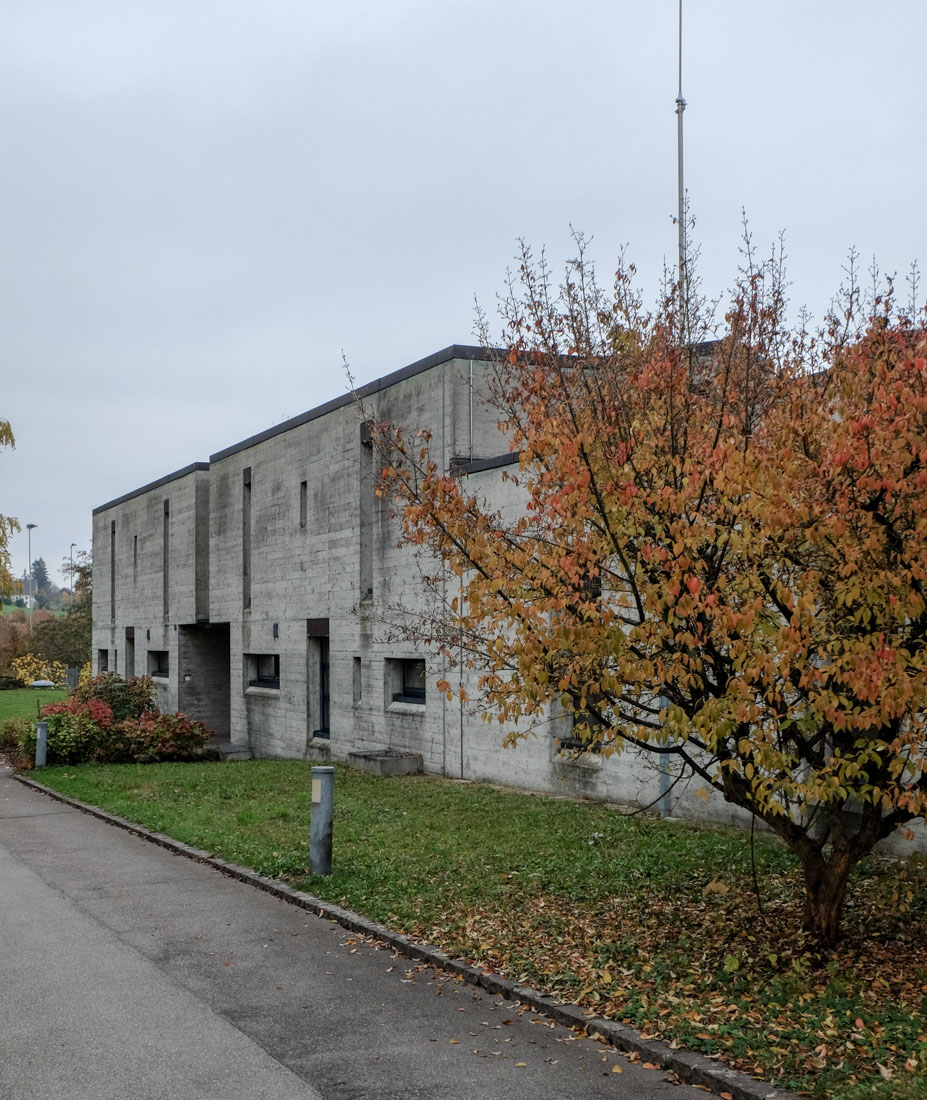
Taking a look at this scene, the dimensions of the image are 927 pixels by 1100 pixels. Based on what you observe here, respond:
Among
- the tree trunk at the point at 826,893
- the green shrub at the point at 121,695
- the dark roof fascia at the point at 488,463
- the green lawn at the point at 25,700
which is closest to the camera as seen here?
the tree trunk at the point at 826,893

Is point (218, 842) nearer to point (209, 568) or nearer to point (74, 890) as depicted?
point (74, 890)

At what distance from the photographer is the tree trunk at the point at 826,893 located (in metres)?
7.76

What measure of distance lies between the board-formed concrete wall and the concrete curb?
3449mm

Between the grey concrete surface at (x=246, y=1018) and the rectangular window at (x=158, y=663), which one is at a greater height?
the rectangular window at (x=158, y=663)

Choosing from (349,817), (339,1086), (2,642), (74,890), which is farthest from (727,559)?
(2,642)

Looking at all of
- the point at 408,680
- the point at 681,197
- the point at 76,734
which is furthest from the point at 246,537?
the point at 681,197

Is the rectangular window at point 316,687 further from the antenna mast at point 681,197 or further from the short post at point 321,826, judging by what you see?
the antenna mast at point 681,197

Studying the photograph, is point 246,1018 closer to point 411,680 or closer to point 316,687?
point 411,680

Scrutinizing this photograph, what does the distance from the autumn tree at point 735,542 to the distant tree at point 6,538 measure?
79.5ft

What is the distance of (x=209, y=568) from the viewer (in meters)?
30.6

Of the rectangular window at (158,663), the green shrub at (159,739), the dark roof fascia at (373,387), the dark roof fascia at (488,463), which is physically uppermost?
the dark roof fascia at (373,387)

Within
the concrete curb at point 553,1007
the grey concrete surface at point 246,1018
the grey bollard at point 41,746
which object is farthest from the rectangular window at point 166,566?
the grey concrete surface at point 246,1018

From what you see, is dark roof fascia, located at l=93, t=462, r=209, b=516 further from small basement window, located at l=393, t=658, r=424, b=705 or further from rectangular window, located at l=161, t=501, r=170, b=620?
small basement window, located at l=393, t=658, r=424, b=705

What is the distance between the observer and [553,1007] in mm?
6973
